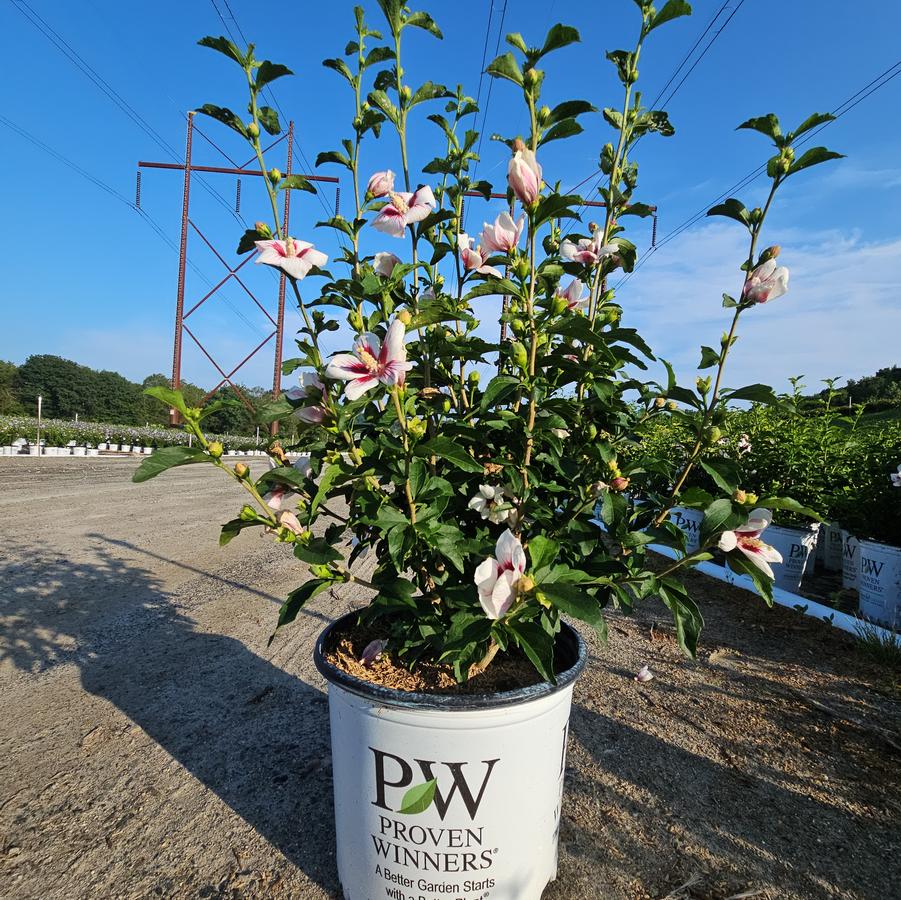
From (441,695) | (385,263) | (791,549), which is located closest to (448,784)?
(441,695)

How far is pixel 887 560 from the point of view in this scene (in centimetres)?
319

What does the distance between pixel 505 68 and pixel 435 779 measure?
1.46 meters

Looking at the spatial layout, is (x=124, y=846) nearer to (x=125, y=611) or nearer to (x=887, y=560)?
(x=125, y=611)

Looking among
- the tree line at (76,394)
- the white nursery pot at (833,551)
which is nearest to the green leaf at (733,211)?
the white nursery pot at (833,551)

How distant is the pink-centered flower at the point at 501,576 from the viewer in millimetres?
973

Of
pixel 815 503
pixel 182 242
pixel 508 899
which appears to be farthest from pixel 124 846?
pixel 182 242

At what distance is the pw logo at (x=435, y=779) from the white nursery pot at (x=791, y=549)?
3.40 m

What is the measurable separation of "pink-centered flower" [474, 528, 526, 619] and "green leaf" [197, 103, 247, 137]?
1.02 meters

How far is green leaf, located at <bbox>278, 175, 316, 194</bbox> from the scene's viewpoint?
1.27 meters

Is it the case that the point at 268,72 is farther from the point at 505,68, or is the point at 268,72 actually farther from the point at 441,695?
the point at 441,695

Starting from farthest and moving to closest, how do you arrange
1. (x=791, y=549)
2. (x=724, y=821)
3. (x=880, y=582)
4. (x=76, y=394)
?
(x=76, y=394)
(x=791, y=549)
(x=880, y=582)
(x=724, y=821)

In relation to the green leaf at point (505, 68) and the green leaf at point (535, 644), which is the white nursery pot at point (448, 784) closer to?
the green leaf at point (535, 644)

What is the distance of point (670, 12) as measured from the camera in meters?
1.18

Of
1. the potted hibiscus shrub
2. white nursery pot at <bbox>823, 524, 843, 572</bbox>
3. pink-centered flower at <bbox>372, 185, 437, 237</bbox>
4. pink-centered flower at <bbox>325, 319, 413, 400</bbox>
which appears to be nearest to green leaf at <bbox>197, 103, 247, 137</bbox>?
the potted hibiscus shrub
